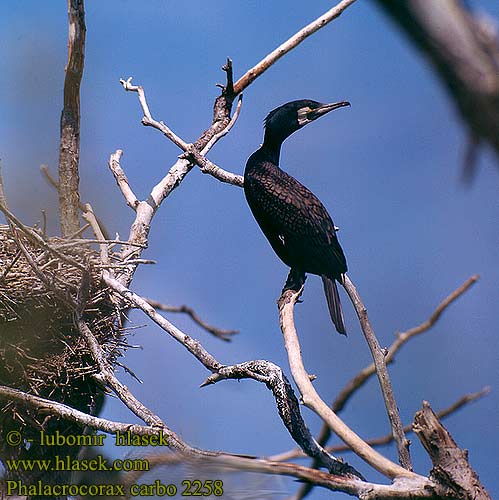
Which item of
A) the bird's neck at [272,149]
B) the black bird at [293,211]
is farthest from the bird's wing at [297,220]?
the bird's neck at [272,149]

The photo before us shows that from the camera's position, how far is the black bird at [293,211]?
2.99 meters

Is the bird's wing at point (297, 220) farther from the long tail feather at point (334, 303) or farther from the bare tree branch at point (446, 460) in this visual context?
the bare tree branch at point (446, 460)

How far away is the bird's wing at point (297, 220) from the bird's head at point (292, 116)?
0.25 m

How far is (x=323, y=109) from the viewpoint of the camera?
3283mm

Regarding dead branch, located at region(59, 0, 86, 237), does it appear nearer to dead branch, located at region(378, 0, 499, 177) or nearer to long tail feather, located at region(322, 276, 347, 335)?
long tail feather, located at region(322, 276, 347, 335)

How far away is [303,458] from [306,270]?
105cm

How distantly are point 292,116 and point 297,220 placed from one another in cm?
61

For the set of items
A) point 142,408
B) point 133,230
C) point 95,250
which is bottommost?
point 142,408

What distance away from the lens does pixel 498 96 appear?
26cm

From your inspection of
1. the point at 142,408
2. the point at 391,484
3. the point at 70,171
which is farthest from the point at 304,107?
the point at 391,484

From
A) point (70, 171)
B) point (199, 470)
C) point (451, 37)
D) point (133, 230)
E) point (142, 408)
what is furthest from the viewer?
point (70, 171)

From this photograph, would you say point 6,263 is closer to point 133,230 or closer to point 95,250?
point 95,250

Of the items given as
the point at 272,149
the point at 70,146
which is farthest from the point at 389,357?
the point at 70,146

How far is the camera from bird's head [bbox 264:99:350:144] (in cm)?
329
